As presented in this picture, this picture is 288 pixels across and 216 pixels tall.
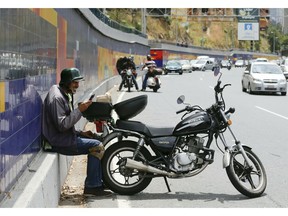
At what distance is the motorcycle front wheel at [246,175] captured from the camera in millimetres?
7172

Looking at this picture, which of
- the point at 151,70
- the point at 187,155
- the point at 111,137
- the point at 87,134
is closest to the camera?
the point at 187,155

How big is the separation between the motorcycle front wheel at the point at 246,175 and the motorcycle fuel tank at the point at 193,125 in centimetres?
47

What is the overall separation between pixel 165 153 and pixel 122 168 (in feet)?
1.73

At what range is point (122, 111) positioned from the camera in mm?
7195

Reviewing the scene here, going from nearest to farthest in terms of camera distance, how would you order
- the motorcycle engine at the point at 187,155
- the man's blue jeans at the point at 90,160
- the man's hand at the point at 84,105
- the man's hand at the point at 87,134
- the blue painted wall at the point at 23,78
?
the blue painted wall at the point at 23,78 → the man's hand at the point at 84,105 → the man's blue jeans at the point at 90,160 → the motorcycle engine at the point at 187,155 → the man's hand at the point at 87,134

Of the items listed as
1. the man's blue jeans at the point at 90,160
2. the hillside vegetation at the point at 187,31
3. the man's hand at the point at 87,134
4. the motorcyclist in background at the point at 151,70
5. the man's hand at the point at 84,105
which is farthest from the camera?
the hillside vegetation at the point at 187,31

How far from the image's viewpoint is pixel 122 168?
7219mm

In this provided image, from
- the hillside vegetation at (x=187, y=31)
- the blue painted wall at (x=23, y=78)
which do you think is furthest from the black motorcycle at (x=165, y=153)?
the hillside vegetation at (x=187, y=31)

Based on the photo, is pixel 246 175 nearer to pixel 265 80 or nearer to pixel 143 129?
pixel 143 129

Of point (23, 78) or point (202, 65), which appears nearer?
point (23, 78)

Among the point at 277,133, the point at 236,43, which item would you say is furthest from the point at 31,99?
the point at 236,43

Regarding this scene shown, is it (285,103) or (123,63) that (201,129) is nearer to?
(285,103)

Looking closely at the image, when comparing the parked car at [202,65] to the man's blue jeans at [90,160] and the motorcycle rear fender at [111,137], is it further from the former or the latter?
the man's blue jeans at [90,160]

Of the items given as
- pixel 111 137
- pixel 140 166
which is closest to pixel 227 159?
pixel 140 166
